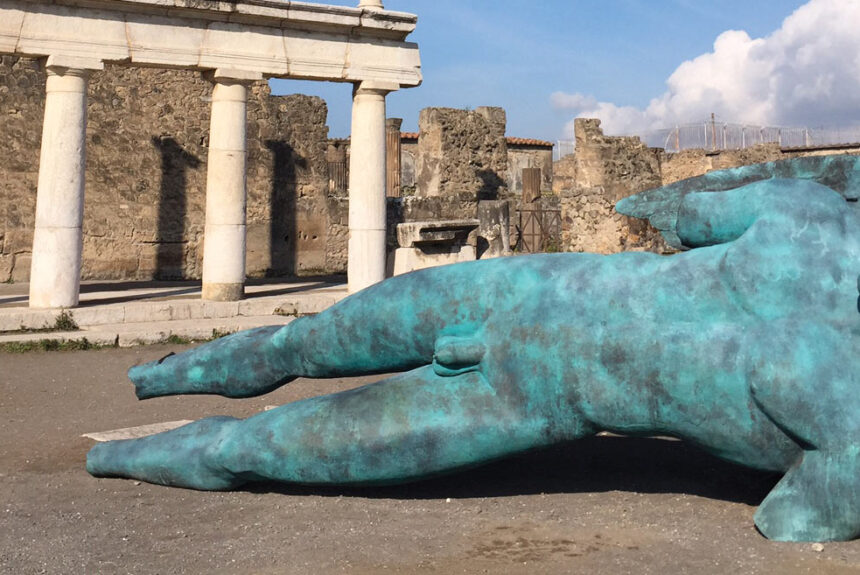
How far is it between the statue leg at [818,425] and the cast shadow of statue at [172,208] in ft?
43.4

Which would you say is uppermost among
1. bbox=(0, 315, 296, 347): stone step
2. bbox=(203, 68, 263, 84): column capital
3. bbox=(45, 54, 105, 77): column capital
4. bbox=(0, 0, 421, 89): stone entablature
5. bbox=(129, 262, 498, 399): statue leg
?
bbox=(0, 0, 421, 89): stone entablature

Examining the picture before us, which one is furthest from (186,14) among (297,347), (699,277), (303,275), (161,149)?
(699,277)

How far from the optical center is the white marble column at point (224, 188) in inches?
404

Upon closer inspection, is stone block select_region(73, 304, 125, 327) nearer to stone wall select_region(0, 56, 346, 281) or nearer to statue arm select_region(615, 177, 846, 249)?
stone wall select_region(0, 56, 346, 281)

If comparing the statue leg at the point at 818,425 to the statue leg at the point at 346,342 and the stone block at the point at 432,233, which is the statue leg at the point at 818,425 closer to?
the statue leg at the point at 346,342

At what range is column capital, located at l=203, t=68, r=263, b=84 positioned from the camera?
1023 centimetres

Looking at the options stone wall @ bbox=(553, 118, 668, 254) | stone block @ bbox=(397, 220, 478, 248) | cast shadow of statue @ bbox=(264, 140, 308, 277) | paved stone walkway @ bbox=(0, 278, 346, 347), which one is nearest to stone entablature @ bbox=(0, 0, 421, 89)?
stone block @ bbox=(397, 220, 478, 248)

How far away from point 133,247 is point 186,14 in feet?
17.8

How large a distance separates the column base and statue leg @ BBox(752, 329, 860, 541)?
27.6ft

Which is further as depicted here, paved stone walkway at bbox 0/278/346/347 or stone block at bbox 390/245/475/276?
stone block at bbox 390/245/475/276

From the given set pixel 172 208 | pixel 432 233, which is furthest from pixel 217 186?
pixel 172 208

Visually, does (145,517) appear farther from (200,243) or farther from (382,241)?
(200,243)

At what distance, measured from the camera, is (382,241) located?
11266mm

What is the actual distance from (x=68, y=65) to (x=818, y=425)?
8.81 metres
